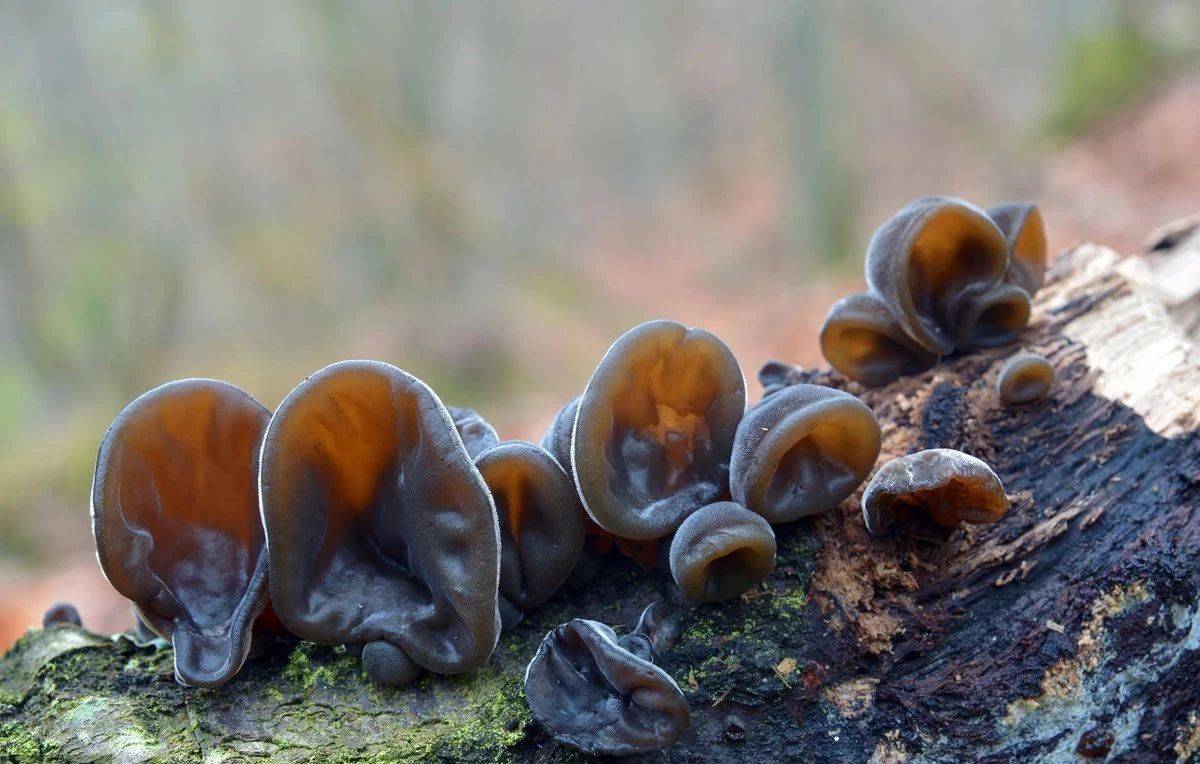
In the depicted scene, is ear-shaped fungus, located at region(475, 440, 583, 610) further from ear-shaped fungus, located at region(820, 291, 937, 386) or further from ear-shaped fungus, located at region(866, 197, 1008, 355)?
ear-shaped fungus, located at region(866, 197, 1008, 355)

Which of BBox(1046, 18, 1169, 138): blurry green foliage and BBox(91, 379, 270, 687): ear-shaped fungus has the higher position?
BBox(1046, 18, 1169, 138): blurry green foliage

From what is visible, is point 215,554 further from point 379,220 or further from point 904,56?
point 904,56

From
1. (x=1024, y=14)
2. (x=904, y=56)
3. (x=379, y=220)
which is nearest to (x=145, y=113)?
(x=379, y=220)

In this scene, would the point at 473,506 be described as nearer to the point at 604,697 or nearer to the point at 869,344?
the point at 604,697

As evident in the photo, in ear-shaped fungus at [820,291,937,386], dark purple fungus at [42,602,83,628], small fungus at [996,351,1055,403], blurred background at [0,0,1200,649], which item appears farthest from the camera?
blurred background at [0,0,1200,649]

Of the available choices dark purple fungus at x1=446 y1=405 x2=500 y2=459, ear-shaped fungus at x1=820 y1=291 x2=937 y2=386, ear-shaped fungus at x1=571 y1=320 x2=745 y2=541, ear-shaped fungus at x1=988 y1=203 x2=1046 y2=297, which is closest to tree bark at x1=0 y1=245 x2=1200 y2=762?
ear-shaped fungus at x1=571 y1=320 x2=745 y2=541

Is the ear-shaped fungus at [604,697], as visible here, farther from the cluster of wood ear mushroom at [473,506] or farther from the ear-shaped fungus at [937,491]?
the ear-shaped fungus at [937,491]
